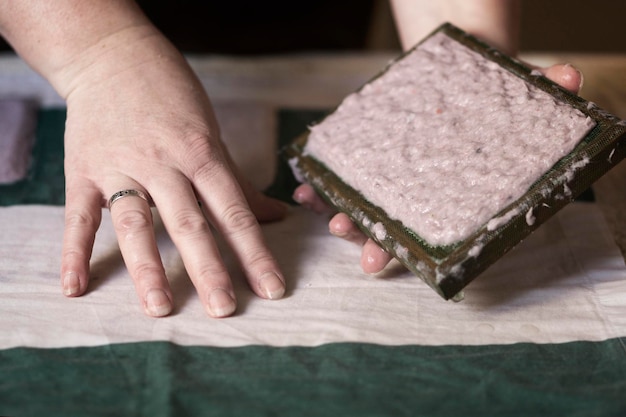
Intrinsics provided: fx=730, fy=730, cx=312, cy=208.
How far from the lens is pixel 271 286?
998 millimetres

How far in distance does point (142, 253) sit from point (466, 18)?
0.81 meters

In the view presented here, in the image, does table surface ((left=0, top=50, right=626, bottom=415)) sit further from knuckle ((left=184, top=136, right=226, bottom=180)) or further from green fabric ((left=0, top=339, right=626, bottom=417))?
knuckle ((left=184, top=136, right=226, bottom=180))

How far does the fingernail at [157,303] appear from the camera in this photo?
95 centimetres

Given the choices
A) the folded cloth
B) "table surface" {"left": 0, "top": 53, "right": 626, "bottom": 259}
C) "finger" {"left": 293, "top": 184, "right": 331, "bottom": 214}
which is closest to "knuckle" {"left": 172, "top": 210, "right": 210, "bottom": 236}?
"finger" {"left": 293, "top": 184, "right": 331, "bottom": 214}

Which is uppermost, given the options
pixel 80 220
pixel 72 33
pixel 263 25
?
pixel 72 33

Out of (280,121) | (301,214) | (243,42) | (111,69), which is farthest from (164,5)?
(301,214)

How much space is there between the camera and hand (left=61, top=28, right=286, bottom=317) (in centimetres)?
99

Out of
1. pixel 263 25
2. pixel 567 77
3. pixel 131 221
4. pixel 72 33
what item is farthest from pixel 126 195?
pixel 263 25

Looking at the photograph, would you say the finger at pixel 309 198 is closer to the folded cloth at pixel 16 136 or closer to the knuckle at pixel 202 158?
the knuckle at pixel 202 158

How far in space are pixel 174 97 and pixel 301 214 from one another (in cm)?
29

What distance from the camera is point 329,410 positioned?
821 mm

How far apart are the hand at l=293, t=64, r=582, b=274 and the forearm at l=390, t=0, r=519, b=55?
0.82ft

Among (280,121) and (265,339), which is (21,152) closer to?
(280,121)

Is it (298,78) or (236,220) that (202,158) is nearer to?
(236,220)
